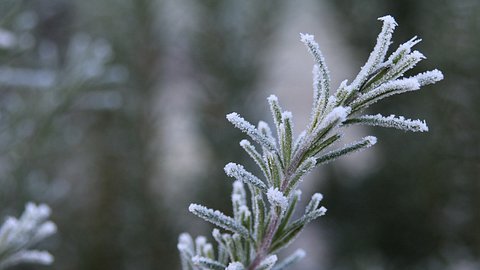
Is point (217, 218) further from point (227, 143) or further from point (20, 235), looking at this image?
point (227, 143)

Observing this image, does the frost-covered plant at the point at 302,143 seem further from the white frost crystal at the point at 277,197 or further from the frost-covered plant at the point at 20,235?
the frost-covered plant at the point at 20,235

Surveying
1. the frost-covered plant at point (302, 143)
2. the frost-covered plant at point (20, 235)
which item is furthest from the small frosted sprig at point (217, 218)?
the frost-covered plant at point (20, 235)

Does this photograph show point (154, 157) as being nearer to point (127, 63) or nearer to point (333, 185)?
point (127, 63)

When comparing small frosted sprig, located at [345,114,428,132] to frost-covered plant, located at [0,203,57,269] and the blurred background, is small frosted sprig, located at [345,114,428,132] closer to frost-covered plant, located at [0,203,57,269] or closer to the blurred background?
frost-covered plant, located at [0,203,57,269]

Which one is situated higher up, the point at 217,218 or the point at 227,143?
the point at 227,143

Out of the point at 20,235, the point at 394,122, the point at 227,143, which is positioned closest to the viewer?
the point at 394,122

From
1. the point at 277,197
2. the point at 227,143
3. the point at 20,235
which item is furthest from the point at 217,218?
the point at 227,143

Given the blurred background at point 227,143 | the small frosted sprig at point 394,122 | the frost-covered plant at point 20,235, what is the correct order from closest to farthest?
the small frosted sprig at point 394,122 → the frost-covered plant at point 20,235 → the blurred background at point 227,143
